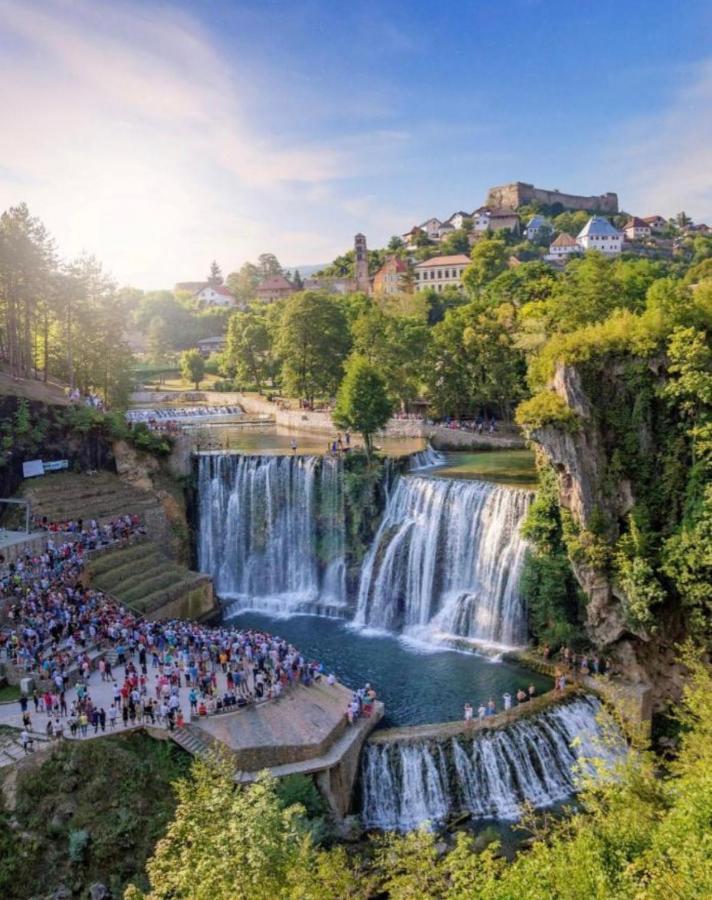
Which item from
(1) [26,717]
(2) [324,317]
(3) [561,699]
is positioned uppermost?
(2) [324,317]

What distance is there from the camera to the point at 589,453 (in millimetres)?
25078

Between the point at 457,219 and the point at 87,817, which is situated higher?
the point at 457,219

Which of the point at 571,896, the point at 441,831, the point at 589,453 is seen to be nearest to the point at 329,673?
the point at 441,831

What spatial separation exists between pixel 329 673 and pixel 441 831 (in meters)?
7.49

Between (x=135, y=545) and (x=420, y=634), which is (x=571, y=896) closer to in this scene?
(x=420, y=634)

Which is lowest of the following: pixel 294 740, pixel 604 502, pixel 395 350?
pixel 294 740

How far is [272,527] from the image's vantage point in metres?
36.8

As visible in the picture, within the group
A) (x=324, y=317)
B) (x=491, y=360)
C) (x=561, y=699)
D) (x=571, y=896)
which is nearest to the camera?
(x=571, y=896)

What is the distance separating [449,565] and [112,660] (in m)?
14.6

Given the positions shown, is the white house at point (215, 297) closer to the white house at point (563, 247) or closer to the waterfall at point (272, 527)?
the white house at point (563, 247)

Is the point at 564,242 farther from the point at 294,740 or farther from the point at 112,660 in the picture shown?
the point at 294,740

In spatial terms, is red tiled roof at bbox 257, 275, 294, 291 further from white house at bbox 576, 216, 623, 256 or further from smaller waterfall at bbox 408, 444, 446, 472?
smaller waterfall at bbox 408, 444, 446, 472

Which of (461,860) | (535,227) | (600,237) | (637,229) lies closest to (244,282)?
(535,227)

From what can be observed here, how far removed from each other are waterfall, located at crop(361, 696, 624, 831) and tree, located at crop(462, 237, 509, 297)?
65753 mm
